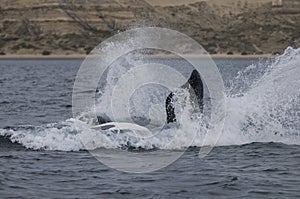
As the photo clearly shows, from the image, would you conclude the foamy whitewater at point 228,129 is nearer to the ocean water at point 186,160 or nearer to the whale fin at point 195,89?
the ocean water at point 186,160

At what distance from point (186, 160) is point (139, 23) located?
130582 millimetres

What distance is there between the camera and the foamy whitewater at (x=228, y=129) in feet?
61.3

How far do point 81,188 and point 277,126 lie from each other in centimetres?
889

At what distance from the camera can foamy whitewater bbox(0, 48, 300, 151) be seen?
1869cm

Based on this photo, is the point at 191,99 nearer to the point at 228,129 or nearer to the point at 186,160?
the point at 228,129

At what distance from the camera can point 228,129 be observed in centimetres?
2031

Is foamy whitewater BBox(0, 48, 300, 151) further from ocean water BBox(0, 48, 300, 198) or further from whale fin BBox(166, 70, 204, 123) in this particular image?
whale fin BBox(166, 70, 204, 123)

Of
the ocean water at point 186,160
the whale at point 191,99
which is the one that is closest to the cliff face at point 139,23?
the ocean water at point 186,160

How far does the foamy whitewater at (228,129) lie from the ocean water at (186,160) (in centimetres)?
3

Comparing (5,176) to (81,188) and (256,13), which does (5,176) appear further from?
(256,13)

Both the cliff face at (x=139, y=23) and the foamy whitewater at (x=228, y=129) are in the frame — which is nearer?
the foamy whitewater at (x=228, y=129)

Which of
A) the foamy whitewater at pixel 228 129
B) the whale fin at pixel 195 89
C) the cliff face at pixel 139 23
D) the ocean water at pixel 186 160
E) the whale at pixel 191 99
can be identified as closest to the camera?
the ocean water at pixel 186 160

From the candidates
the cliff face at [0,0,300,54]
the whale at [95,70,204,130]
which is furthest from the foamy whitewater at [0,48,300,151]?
the cliff face at [0,0,300,54]

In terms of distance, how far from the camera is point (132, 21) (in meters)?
147
